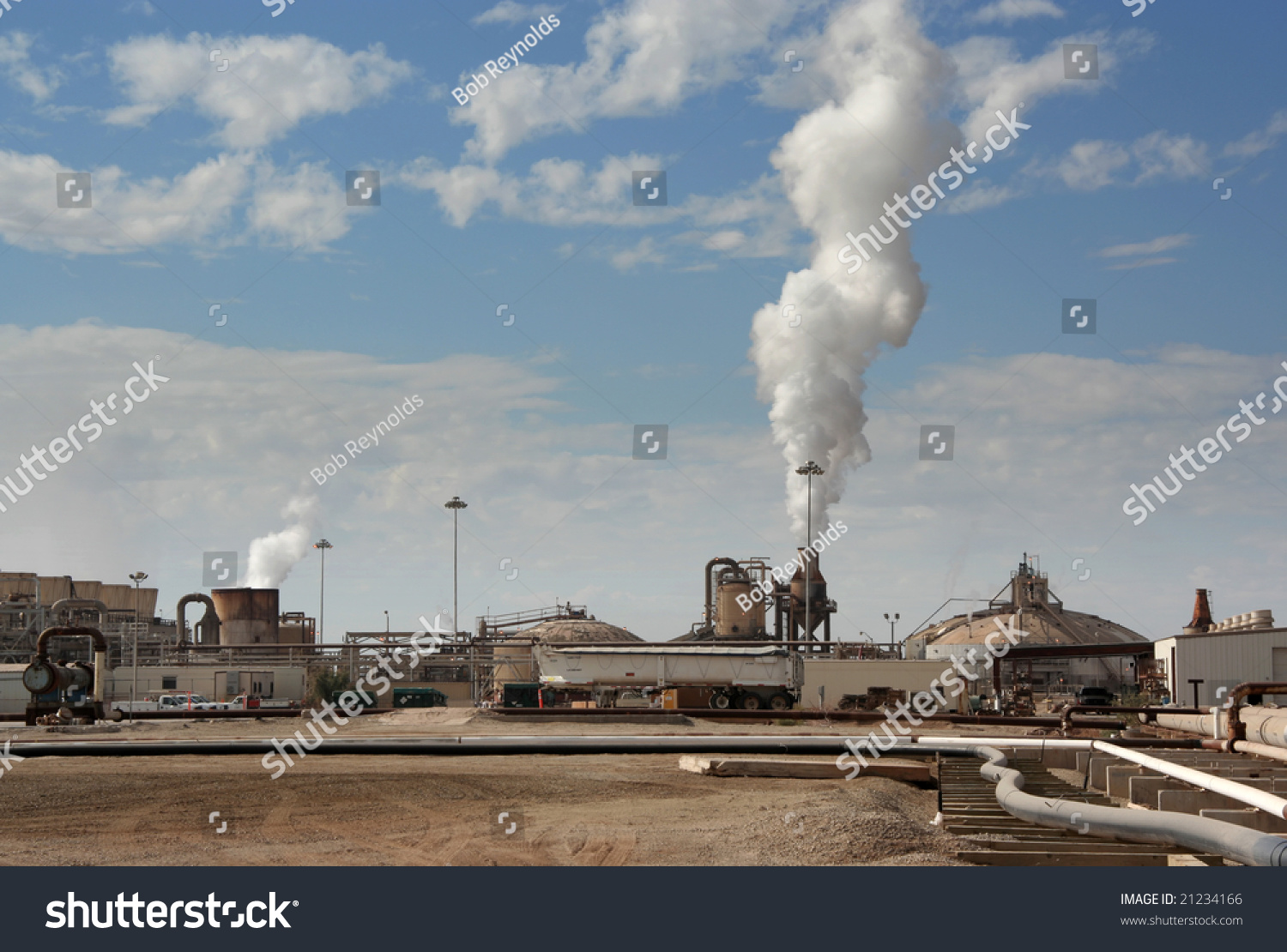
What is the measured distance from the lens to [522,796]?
1725cm

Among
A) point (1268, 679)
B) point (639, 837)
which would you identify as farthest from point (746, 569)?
point (639, 837)

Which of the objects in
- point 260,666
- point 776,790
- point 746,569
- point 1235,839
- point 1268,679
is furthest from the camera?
point 746,569

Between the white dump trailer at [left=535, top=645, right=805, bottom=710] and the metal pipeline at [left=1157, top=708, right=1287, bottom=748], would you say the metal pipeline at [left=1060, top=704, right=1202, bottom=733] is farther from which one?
the white dump trailer at [left=535, top=645, right=805, bottom=710]

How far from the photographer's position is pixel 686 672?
49.3 metres

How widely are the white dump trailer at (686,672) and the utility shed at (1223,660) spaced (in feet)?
49.5

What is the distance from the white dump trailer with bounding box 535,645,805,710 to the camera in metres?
48.8

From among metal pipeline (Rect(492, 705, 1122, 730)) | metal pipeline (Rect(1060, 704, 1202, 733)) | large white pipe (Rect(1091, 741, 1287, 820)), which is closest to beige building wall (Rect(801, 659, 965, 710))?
metal pipeline (Rect(492, 705, 1122, 730))

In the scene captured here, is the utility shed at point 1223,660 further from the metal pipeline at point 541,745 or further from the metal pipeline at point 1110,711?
the metal pipeline at point 541,745

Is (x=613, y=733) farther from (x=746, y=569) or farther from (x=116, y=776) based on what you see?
(x=746, y=569)

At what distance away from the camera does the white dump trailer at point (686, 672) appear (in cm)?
4884

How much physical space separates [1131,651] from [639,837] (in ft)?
138

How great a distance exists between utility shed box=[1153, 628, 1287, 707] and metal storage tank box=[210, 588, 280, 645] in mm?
47834
